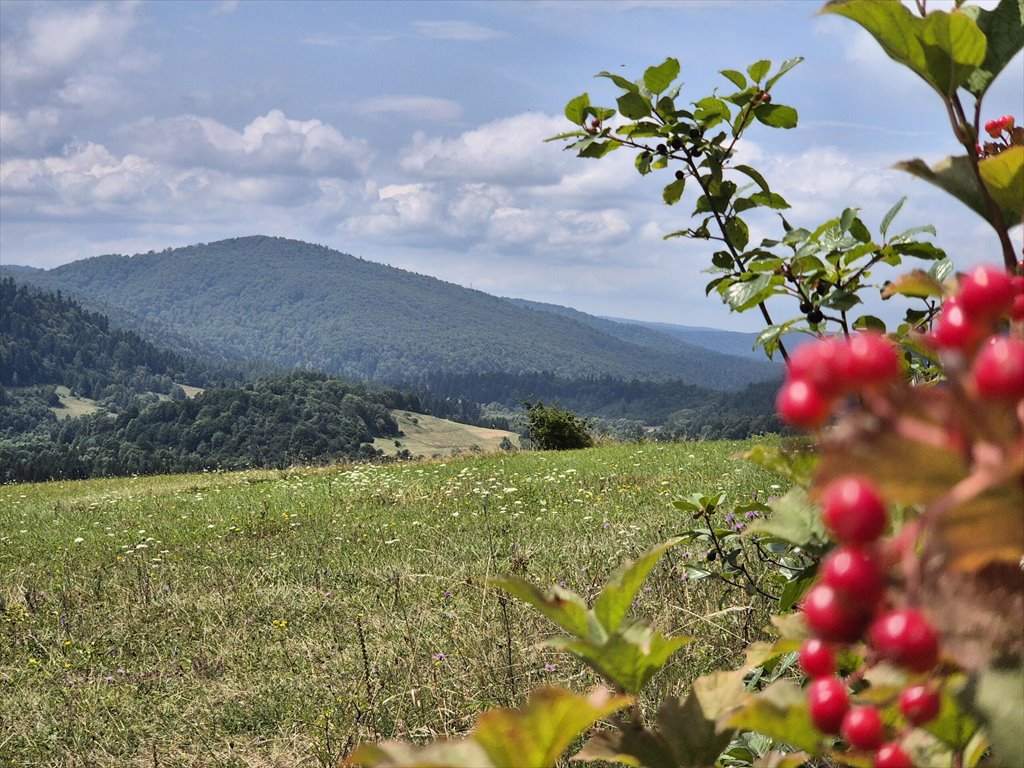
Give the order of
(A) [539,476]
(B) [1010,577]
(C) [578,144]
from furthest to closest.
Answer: (A) [539,476], (C) [578,144], (B) [1010,577]

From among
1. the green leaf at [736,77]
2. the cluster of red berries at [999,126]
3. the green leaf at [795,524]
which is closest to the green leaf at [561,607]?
the green leaf at [795,524]

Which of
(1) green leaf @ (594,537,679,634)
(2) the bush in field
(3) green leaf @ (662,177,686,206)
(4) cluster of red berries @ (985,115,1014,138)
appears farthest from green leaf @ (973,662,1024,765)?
(3) green leaf @ (662,177,686,206)

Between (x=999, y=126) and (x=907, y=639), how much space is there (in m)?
1.05

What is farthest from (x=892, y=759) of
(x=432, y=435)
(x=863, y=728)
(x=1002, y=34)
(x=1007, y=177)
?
(x=432, y=435)

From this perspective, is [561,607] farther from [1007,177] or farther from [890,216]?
[890,216]

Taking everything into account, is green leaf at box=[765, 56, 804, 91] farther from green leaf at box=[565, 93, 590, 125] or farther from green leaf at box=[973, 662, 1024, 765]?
green leaf at box=[973, 662, 1024, 765]

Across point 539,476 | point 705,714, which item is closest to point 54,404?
point 539,476

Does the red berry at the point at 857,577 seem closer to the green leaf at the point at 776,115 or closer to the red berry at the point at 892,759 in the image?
the red berry at the point at 892,759

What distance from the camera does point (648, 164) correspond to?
6.46ft

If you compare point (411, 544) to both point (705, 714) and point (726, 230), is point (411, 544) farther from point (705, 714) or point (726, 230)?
point (705, 714)

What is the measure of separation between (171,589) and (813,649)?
300 inches

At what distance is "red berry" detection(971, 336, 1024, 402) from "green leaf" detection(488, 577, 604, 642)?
515 mm

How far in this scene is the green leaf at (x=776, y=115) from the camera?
69.6 inches

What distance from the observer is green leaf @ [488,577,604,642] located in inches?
30.5
